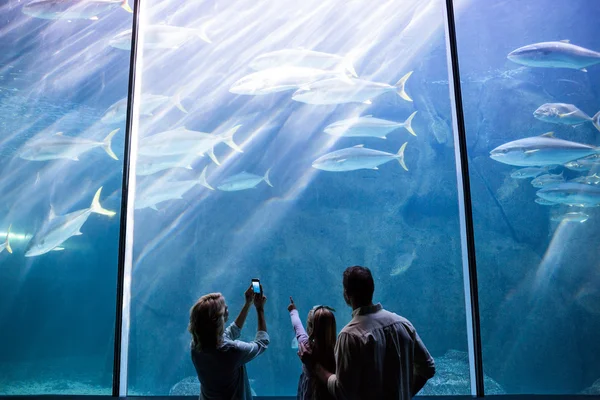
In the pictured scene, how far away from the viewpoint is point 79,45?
8.20 metres

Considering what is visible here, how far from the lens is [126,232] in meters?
2.80

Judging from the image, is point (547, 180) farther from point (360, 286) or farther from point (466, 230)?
point (360, 286)

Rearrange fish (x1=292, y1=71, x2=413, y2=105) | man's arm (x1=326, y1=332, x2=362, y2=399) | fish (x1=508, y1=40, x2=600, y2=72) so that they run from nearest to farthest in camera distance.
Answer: man's arm (x1=326, y1=332, x2=362, y2=399) → fish (x1=508, y1=40, x2=600, y2=72) → fish (x1=292, y1=71, x2=413, y2=105)

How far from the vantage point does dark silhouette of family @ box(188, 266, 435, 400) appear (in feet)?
4.00

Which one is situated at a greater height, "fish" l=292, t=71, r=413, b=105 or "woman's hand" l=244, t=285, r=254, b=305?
"fish" l=292, t=71, r=413, b=105

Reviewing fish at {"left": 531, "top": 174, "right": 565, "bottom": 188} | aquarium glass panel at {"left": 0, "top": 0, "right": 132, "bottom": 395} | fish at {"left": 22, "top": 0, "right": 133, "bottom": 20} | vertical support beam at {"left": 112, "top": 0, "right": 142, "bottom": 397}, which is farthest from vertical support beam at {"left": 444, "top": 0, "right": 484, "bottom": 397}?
fish at {"left": 531, "top": 174, "right": 565, "bottom": 188}

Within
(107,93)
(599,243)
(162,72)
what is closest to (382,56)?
(162,72)

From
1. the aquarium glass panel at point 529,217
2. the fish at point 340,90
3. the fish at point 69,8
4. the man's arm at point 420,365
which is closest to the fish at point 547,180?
the aquarium glass panel at point 529,217

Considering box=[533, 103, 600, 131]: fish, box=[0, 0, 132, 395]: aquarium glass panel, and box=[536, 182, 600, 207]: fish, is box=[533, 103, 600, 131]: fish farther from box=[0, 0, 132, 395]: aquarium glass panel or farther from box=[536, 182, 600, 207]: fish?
box=[0, 0, 132, 395]: aquarium glass panel

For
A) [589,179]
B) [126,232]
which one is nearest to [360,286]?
[126,232]

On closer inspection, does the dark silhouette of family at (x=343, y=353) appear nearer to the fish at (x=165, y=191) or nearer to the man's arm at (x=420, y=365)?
the man's arm at (x=420, y=365)

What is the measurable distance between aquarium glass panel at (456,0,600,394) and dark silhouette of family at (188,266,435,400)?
223 inches

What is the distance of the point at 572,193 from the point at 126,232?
4871mm

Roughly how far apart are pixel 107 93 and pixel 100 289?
506 inches
